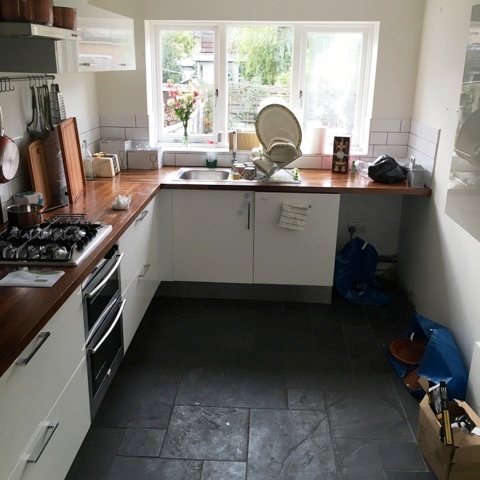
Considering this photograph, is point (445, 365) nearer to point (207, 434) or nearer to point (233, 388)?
point (233, 388)

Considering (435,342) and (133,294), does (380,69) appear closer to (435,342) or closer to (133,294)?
(435,342)

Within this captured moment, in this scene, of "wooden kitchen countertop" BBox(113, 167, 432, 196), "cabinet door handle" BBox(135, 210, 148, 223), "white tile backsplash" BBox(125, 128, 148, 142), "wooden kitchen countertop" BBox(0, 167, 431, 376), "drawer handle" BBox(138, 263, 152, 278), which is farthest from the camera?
"white tile backsplash" BBox(125, 128, 148, 142)

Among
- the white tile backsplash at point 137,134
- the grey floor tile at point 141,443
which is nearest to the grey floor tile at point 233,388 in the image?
the grey floor tile at point 141,443

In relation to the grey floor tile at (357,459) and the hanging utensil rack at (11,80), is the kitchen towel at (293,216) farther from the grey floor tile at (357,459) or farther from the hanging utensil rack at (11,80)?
the hanging utensil rack at (11,80)

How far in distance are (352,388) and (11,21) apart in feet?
7.37

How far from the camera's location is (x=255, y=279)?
3613mm

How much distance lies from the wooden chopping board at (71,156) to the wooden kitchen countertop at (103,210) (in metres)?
0.06

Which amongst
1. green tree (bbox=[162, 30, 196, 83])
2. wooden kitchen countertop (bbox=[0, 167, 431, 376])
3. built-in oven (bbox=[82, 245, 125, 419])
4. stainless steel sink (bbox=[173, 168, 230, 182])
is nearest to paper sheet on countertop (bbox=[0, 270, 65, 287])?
wooden kitchen countertop (bbox=[0, 167, 431, 376])

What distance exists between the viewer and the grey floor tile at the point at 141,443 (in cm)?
230

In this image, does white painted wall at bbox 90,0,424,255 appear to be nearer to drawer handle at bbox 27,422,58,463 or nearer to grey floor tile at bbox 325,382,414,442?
grey floor tile at bbox 325,382,414,442

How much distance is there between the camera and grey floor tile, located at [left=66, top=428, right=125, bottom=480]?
7.13 ft

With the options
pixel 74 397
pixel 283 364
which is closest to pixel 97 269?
pixel 74 397

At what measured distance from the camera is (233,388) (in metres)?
2.76

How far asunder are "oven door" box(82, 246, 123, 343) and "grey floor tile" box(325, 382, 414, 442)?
1166 mm
